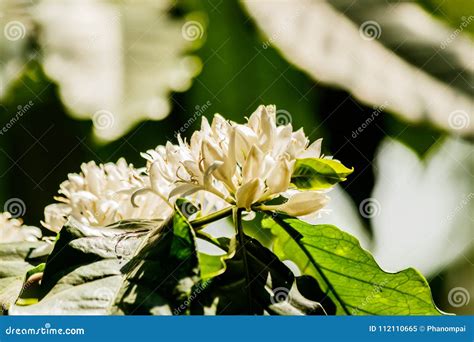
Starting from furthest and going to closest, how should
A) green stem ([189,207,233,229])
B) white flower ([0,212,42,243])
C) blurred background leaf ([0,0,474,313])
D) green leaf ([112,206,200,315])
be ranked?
blurred background leaf ([0,0,474,313]) → white flower ([0,212,42,243]) → green stem ([189,207,233,229]) → green leaf ([112,206,200,315])

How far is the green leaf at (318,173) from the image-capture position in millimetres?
824

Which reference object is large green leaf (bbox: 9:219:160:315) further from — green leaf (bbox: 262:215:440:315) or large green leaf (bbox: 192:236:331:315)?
green leaf (bbox: 262:215:440:315)

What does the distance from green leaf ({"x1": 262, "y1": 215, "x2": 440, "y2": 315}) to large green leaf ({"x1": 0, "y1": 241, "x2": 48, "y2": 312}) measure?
0.37 m

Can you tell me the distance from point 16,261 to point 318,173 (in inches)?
19.0

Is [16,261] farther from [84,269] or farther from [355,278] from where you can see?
[355,278]

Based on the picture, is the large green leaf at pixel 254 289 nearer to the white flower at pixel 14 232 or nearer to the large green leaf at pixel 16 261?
the large green leaf at pixel 16 261

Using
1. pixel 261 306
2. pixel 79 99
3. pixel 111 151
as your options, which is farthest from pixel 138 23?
pixel 261 306

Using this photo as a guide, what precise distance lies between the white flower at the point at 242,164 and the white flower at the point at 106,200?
8 centimetres

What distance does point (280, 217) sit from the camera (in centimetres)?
89

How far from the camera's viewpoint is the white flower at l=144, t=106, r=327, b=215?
0.81 m

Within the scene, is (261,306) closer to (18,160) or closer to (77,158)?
(77,158)

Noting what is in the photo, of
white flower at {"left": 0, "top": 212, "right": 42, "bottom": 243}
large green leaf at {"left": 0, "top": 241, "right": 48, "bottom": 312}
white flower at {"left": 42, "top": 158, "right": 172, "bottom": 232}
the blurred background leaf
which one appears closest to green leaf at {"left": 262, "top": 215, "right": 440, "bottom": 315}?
white flower at {"left": 42, "top": 158, "right": 172, "bottom": 232}

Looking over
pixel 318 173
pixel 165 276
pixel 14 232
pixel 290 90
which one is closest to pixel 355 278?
pixel 318 173

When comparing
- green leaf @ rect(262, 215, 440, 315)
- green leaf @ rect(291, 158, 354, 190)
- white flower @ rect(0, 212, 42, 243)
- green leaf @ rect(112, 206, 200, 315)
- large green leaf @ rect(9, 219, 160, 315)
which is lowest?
white flower @ rect(0, 212, 42, 243)
